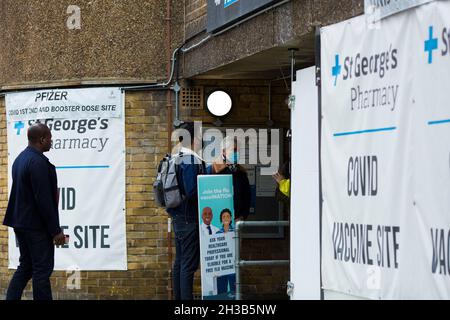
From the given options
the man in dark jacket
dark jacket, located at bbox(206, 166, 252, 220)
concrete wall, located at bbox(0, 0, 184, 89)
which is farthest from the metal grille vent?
the man in dark jacket

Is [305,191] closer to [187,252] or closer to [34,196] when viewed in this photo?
[187,252]

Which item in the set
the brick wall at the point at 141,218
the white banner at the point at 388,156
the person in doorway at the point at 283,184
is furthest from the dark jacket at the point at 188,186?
the white banner at the point at 388,156

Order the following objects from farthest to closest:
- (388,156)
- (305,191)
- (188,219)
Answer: (188,219)
(305,191)
(388,156)

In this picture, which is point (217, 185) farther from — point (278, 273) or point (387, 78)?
point (387, 78)

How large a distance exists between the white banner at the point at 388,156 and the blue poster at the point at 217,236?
2678mm

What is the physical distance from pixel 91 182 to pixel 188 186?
2175 millimetres

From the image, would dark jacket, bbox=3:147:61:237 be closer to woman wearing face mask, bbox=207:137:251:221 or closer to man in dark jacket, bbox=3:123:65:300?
man in dark jacket, bbox=3:123:65:300

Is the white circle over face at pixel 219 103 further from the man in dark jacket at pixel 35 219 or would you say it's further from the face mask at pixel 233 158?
the man in dark jacket at pixel 35 219

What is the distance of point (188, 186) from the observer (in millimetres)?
10305

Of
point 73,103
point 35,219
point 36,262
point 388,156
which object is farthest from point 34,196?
point 388,156

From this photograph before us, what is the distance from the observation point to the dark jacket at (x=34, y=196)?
9219mm

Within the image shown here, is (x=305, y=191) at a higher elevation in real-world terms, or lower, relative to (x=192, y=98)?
lower

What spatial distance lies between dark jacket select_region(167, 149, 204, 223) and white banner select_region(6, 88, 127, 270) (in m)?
1.84
